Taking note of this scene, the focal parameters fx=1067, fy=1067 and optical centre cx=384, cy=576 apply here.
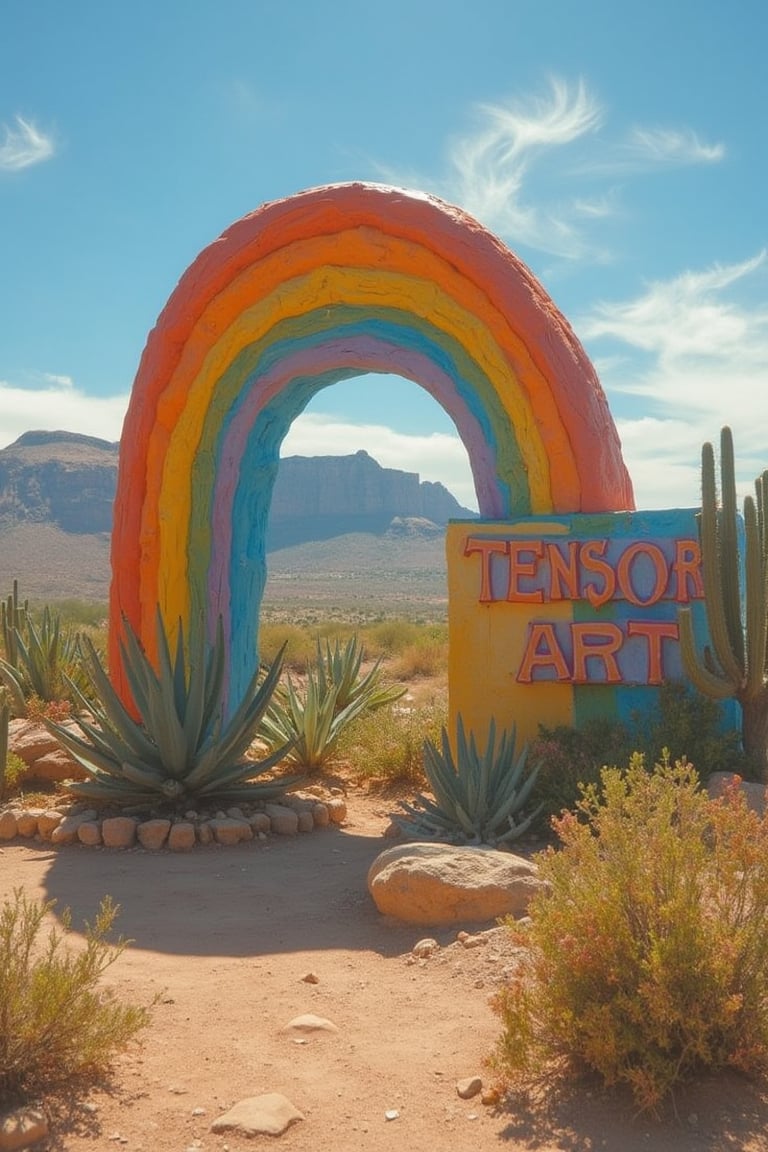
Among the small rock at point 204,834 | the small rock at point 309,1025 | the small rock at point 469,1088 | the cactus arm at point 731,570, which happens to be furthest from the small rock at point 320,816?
the small rock at point 469,1088

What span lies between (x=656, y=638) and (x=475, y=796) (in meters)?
1.80

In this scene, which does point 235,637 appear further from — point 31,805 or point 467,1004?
point 467,1004

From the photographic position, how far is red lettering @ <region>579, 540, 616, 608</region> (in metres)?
7.39

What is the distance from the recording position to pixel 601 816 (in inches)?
138

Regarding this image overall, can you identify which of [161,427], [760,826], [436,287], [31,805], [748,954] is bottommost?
[31,805]

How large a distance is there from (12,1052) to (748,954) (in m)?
2.21

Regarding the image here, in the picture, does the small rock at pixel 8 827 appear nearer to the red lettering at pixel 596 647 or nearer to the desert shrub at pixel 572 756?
the desert shrub at pixel 572 756

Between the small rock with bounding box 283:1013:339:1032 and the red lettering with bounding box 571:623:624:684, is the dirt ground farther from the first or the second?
the red lettering with bounding box 571:623:624:684

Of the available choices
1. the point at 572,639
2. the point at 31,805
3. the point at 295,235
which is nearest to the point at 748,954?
the point at 572,639

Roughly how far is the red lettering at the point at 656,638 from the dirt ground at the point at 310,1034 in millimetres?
2402

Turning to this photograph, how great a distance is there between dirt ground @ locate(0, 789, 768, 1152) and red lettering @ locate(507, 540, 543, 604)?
223 cm

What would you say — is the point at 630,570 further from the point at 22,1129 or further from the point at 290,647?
the point at 290,647

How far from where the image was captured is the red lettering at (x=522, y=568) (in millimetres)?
7527

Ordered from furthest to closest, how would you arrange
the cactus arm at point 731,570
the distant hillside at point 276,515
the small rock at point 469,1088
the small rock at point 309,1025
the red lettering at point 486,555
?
the distant hillside at point 276,515 < the red lettering at point 486,555 < the cactus arm at point 731,570 < the small rock at point 309,1025 < the small rock at point 469,1088
